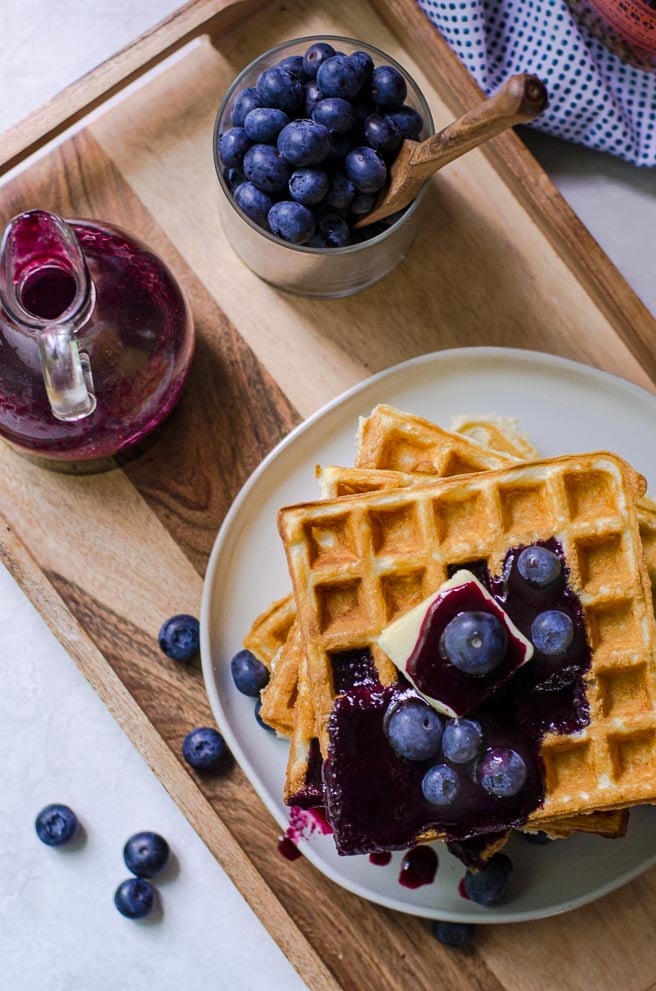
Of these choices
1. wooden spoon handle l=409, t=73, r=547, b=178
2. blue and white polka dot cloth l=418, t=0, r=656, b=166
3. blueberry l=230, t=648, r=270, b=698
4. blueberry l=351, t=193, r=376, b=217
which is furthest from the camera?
blue and white polka dot cloth l=418, t=0, r=656, b=166

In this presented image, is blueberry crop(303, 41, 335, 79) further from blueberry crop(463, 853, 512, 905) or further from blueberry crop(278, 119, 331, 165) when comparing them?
blueberry crop(463, 853, 512, 905)

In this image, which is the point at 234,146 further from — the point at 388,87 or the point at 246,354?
the point at 246,354

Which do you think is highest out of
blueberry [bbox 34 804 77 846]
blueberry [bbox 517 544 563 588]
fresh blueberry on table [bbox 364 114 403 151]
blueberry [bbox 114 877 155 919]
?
fresh blueberry on table [bbox 364 114 403 151]

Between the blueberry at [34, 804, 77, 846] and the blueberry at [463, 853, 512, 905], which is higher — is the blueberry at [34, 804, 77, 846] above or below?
above

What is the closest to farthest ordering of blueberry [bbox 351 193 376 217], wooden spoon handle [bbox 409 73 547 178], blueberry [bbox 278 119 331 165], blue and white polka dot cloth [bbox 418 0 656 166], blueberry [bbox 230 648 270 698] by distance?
wooden spoon handle [bbox 409 73 547 178], blueberry [bbox 278 119 331 165], blueberry [bbox 351 193 376 217], blueberry [bbox 230 648 270 698], blue and white polka dot cloth [bbox 418 0 656 166]

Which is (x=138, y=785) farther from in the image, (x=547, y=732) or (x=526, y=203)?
(x=526, y=203)

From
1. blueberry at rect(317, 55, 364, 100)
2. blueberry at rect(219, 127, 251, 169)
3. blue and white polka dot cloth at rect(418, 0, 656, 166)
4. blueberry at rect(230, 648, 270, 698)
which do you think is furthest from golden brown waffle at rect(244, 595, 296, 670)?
blue and white polka dot cloth at rect(418, 0, 656, 166)

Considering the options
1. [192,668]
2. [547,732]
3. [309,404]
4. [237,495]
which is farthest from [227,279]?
[547,732]
